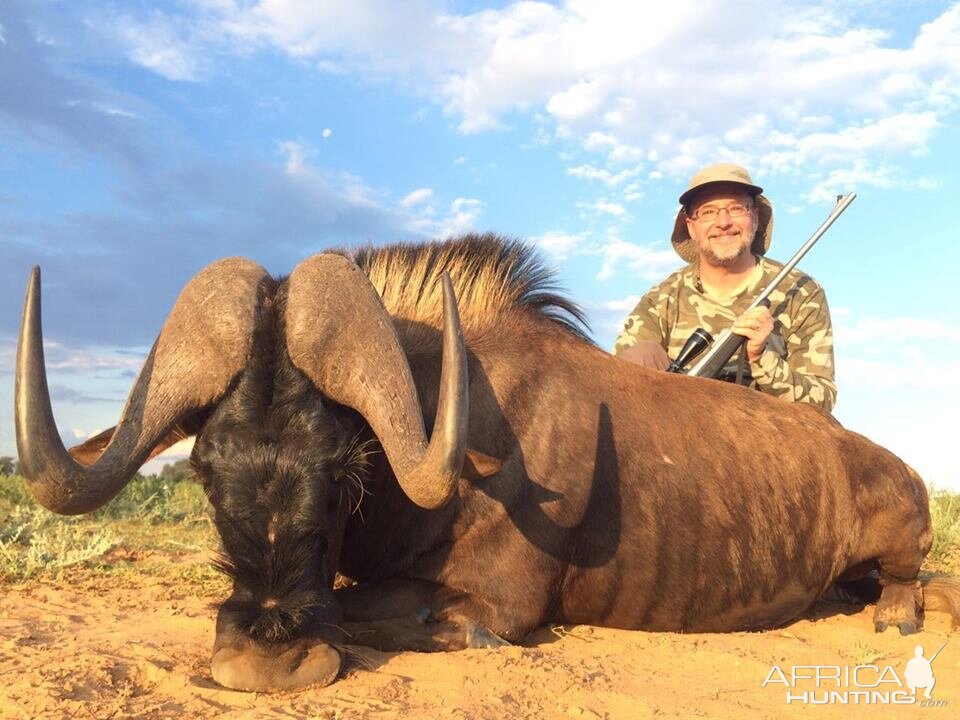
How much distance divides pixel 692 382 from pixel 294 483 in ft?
9.83

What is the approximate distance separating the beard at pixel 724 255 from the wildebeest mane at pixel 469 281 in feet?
9.46

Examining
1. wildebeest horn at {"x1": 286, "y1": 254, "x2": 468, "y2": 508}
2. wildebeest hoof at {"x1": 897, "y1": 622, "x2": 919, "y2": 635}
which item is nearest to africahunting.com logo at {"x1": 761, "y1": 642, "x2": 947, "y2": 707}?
wildebeest hoof at {"x1": 897, "y1": 622, "x2": 919, "y2": 635}

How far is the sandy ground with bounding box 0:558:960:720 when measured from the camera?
299 cm

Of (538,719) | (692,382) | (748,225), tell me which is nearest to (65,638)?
(538,719)

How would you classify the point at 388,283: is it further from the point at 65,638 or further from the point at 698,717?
the point at 698,717

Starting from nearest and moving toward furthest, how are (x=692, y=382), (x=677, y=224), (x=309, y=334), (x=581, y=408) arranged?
(x=309, y=334) < (x=581, y=408) < (x=692, y=382) < (x=677, y=224)

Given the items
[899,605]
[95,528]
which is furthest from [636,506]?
[95,528]

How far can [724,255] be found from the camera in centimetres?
762

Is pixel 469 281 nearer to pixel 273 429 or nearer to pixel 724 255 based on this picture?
pixel 273 429

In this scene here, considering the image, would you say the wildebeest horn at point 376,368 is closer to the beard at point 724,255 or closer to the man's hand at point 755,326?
the man's hand at point 755,326

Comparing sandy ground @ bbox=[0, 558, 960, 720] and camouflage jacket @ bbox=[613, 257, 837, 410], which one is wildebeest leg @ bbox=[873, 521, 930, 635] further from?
camouflage jacket @ bbox=[613, 257, 837, 410]

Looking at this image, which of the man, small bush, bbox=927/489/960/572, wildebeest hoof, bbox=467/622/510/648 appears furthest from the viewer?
small bush, bbox=927/489/960/572

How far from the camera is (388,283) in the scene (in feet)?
15.5

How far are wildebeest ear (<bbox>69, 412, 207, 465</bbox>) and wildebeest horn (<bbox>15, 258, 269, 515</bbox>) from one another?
0.22 meters
